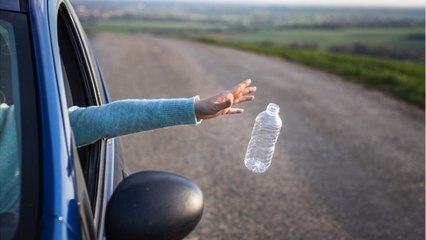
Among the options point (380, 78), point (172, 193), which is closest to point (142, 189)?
point (172, 193)

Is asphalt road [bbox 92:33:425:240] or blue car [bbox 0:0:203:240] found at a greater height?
blue car [bbox 0:0:203:240]

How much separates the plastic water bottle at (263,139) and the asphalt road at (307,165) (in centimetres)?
118

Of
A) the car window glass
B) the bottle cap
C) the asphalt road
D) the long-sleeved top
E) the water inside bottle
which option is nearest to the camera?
the car window glass

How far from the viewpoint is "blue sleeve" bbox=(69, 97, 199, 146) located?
5.89 ft

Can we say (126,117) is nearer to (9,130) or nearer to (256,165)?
(9,130)

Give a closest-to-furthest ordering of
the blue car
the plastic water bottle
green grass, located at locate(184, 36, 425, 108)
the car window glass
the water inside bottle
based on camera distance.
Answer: the blue car → the car window glass → the plastic water bottle → the water inside bottle → green grass, located at locate(184, 36, 425, 108)

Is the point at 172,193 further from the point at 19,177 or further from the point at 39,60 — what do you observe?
the point at 39,60

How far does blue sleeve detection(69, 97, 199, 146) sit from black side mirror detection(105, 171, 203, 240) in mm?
Result: 216

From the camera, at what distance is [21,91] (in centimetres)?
147

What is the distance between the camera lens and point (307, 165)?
19.4ft

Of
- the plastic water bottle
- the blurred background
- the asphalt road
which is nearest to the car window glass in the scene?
the plastic water bottle

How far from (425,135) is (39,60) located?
707cm

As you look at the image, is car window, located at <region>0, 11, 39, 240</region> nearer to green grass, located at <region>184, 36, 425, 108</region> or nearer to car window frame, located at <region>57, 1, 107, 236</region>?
car window frame, located at <region>57, 1, 107, 236</region>

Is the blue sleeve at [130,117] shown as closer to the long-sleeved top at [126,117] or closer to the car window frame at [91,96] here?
the long-sleeved top at [126,117]
